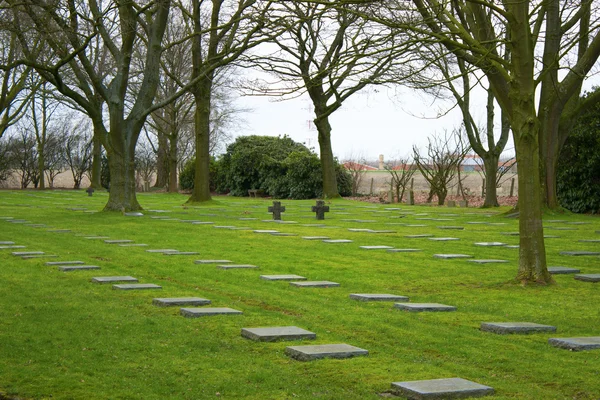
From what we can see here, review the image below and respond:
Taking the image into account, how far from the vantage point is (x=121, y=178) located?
23.0 m

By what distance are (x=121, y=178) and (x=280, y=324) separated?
17.2m

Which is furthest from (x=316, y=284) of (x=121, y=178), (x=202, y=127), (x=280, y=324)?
(x=202, y=127)

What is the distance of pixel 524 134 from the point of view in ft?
31.0

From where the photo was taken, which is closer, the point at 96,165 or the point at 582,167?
the point at 582,167

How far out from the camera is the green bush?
23406mm

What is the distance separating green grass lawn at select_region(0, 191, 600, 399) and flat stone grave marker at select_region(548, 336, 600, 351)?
0.25ft

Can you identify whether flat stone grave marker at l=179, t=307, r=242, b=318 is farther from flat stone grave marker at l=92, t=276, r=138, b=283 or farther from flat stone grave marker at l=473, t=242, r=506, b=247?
flat stone grave marker at l=473, t=242, r=506, b=247

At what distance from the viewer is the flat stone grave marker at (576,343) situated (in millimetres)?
5746

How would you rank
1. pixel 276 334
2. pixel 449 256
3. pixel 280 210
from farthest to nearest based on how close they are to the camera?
pixel 280 210
pixel 449 256
pixel 276 334

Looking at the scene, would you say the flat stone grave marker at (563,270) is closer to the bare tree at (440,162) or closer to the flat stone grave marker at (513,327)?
the flat stone grave marker at (513,327)

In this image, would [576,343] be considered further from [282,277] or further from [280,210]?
[280,210]

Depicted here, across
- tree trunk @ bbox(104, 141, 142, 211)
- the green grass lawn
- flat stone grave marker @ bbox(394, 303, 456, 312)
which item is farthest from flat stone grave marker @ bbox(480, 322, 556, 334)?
tree trunk @ bbox(104, 141, 142, 211)

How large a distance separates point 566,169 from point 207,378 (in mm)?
21649

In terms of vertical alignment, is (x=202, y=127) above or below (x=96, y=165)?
above
